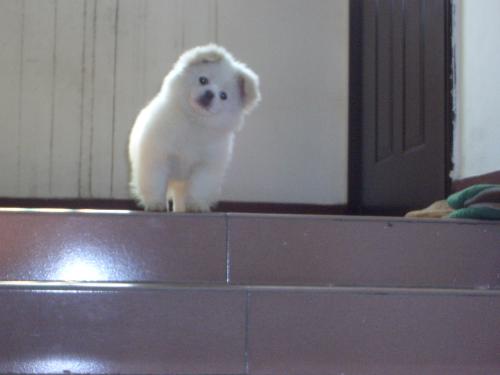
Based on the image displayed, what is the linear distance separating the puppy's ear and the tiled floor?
2.54 ft

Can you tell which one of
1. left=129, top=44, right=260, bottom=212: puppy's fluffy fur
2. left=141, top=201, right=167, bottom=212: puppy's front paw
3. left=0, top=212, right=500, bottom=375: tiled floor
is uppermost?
left=129, top=44, right=260, bottom=212: puppy's fluffy fur

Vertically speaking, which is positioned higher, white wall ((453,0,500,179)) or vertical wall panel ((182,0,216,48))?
vertical wall panel ((182,0,216,48))

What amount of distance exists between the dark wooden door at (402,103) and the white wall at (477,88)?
63 millimetres

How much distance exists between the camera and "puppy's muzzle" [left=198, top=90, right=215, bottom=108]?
8.62ft

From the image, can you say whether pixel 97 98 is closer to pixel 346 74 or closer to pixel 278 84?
pixel 278 84

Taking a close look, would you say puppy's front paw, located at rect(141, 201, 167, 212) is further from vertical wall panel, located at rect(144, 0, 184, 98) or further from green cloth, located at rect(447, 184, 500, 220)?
vertical wall panel, located at rect(144, 0, 184, 98)

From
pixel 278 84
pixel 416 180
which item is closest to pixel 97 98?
pixel 278 84

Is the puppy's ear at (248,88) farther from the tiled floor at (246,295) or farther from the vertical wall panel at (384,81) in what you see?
the vertical wall panel at (384,81)

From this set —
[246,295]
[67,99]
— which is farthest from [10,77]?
[246,295]

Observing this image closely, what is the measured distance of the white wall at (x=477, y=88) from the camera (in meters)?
2.67

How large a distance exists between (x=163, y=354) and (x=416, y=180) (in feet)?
6.19

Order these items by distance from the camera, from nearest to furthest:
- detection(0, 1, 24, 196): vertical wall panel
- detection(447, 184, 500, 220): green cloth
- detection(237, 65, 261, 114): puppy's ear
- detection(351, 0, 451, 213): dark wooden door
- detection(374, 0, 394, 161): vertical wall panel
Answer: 1. detection(447, 184, 500, 220): green cloth
2. detection(237, 65, 261, 114): puppy's ear
3. detection(351, 0, 451, 213): dark wooden door
4. detection(374, 0, 394, 161): vertical wall panel
5. detection(0, 1, 24, 196): vertical wall panel

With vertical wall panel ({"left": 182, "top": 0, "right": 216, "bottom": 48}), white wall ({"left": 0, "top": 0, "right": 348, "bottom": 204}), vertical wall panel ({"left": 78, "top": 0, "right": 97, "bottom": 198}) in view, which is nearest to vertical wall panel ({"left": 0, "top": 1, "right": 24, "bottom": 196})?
white wall ({"left": 0, "top": 0, "right": 348, "bottom": 204})

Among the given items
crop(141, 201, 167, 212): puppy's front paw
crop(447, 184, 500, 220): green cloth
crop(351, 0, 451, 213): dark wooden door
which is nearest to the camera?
crop(447, 184, 500, 220): green cloth
